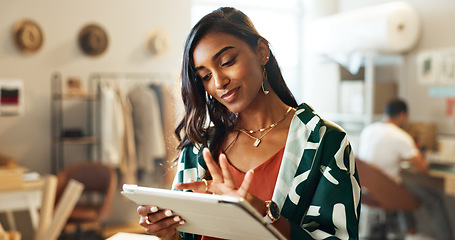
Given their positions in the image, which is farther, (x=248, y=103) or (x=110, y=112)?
(x=110, y=112)

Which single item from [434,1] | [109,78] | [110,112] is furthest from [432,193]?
[109,78]

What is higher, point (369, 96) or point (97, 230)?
point (369, 96)

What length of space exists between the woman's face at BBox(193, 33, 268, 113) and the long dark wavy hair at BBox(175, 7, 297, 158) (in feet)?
0.07

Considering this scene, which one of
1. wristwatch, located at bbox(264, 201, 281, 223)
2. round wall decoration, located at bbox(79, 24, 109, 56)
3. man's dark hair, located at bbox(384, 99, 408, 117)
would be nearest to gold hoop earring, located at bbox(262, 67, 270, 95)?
wristwatch, located at bbox(264, 201, 281, 223)

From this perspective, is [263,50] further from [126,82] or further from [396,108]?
[126,82]

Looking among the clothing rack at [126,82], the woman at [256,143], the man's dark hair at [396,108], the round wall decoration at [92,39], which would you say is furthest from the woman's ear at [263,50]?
the round wall decoration at [92,39]

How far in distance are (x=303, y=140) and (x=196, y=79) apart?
0.37 metres

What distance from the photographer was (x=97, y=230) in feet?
17.5

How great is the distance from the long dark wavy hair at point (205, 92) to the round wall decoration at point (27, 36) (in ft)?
13.1

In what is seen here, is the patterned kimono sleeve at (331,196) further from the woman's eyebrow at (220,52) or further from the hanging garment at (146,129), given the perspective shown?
the hanging garment at (146,129)

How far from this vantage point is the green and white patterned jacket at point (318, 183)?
1.21 metres

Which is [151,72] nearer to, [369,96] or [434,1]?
[369,96]

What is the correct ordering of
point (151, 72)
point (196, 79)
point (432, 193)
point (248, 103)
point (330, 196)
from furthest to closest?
point (151, 72), point (432, 193), point (196, 79), point (248, 103), point (330, 196)

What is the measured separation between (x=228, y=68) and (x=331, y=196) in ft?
1.38
